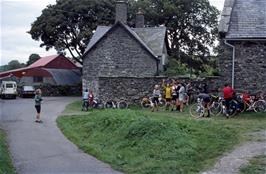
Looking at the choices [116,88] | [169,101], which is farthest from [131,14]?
[169,101]

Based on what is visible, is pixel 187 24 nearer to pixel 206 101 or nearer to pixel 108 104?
pixel 108 104

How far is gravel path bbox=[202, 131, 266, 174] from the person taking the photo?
11693mm

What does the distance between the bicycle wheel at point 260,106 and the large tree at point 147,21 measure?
37548 mm

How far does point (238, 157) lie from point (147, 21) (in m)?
51.7

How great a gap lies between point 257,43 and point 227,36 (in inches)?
68.6

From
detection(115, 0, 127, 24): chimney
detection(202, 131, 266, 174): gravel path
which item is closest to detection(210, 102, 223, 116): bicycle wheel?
detection(202, 131, 266, 174): gravel path

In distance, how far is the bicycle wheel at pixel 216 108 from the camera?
79.8ft

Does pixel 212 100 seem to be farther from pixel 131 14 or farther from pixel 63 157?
pixel 131 14

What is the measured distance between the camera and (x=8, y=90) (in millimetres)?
54531

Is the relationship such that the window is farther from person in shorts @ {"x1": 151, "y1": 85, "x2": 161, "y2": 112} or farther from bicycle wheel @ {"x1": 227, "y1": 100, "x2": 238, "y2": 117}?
bicycle wheel @ {"x1": 227, "y1": 100, "x2": 238, "y2": 117}

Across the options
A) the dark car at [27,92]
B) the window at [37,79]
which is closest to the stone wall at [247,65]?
the dark car at [27,92]

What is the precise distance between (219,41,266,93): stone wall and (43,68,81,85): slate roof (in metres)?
41.7

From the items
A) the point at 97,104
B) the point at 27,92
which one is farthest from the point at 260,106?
the point at 27,92

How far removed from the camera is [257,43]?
26406 mm
